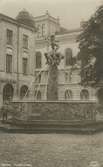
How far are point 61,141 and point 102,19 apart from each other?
10444mm

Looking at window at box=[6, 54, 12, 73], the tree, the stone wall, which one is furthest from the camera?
window at box=[6, 54, 12, 73]

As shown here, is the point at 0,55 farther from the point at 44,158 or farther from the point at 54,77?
the point at 44,158

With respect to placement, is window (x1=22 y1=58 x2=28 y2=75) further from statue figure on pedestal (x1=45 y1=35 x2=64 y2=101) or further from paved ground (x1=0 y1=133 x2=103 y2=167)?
paved ground (x1=0 y1=133 x2=103 y2=167)

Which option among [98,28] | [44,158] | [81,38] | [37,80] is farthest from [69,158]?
[37,80]

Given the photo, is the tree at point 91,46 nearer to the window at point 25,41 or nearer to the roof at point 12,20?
the roof at point 12,20

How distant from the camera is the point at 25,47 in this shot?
2797 centimetres

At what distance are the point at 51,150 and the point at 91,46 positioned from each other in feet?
37.1

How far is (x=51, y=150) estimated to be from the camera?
25.3ft

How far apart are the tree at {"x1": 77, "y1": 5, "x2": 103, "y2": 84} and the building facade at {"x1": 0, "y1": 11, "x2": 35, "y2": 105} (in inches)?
247

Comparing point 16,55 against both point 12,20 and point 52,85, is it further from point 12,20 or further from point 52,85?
point 52,85

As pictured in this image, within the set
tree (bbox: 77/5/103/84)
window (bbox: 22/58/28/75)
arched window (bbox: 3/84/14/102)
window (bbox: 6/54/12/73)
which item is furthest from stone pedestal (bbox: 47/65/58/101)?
window (bbox: 22/58/28/75)

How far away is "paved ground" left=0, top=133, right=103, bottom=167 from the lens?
637 cm

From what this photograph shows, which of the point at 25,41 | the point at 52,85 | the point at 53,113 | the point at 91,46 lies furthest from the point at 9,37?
the point at 53,113

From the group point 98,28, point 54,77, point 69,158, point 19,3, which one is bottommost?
point 69,158
